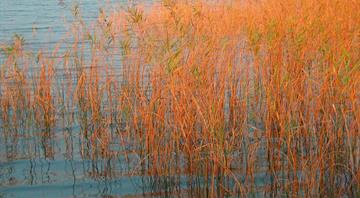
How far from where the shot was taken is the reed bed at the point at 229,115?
5.26 m

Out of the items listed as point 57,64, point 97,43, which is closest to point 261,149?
point 97,43

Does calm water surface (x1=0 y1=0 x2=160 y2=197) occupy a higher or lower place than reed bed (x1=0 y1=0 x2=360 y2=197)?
lower

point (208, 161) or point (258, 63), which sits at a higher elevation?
point (258, 63)

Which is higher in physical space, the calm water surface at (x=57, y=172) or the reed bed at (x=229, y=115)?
the reed bed at (x=229, y=115)

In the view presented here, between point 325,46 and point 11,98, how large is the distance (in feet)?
13.9

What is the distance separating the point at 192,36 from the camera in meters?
7.59

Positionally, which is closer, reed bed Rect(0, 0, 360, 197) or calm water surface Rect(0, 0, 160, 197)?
reed bed Rect(0, 0, 360, 197)

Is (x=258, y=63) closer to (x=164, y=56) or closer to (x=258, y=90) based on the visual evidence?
(x=258, y=90)

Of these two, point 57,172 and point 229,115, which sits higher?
point 229,115

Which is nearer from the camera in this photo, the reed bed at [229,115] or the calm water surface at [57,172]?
the reed bed at [229,115]

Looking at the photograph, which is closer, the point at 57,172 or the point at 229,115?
the point at 57,172

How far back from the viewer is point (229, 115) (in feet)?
22.2

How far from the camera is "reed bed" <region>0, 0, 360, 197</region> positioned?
5262 mm

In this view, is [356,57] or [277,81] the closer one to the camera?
[277,81]
